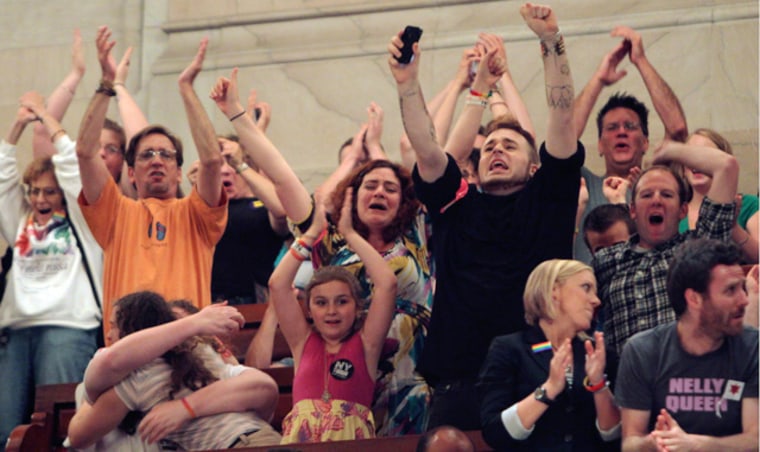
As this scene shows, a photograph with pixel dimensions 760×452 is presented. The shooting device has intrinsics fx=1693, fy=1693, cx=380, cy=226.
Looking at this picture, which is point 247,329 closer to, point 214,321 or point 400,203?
point 400,203

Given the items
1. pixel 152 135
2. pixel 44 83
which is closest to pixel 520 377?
pixel 152 135

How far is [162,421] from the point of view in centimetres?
671

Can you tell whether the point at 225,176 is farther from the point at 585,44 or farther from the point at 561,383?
the point at 561,383

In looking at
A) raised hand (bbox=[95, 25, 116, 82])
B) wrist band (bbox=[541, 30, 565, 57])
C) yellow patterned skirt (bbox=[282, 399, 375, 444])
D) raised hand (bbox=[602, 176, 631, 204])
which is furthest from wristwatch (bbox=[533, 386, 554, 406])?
raised hand (bbox=[95, 25, 116, 82])

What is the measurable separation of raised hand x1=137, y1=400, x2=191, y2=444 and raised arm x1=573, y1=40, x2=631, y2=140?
2732mm

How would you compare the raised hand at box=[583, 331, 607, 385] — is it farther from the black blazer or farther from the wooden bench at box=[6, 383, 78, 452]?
the wooden bench at box=[6, 383, 78, 452]

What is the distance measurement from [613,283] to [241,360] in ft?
6.85

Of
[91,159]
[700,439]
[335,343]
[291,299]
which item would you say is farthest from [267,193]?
[700,439]

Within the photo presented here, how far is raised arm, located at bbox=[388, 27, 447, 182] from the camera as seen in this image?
686 centimetres

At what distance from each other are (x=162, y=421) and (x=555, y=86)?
6.73 ft

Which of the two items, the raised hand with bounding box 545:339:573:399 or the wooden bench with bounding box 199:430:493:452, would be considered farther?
the wooden bench with bounding box 199:430:493:452

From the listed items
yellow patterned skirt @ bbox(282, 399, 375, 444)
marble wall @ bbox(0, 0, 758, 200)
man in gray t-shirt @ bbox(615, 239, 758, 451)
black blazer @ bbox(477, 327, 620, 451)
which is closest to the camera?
man in gray t-shirt @ bbox(615, 239, 758, 451)

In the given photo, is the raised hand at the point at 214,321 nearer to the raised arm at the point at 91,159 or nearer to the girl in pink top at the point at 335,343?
the girl in pink top at the point at 335,343

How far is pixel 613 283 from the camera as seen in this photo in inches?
266
